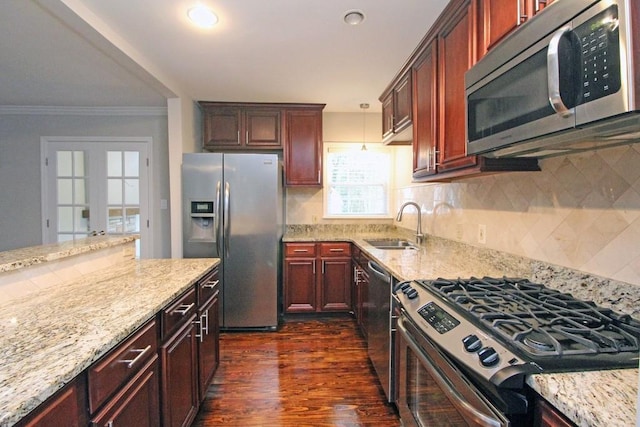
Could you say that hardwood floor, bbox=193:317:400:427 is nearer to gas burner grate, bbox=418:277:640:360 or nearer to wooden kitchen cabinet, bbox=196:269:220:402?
wooden kitchen cabinet, bbox=196:269:220:402

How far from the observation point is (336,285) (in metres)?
3.31

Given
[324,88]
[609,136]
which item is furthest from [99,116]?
[609,136]

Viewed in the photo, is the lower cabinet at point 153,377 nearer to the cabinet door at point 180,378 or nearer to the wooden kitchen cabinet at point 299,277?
the cabinet door at point 180,378

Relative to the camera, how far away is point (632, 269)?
1029 millimetres

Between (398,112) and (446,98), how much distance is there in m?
0.83

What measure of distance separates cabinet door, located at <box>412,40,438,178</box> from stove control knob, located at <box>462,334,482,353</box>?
1.19 metres

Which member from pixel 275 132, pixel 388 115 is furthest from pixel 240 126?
pixel 388 115

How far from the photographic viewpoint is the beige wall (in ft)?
3.46

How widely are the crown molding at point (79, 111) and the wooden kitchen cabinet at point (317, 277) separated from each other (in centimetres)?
235

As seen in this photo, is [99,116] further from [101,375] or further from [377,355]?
[377,355]

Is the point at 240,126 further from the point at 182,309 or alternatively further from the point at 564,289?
the point at 564,289

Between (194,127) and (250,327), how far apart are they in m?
2.23

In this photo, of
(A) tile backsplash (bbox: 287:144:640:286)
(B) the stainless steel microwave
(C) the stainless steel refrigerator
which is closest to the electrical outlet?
(A) tile backsplash (bbox: 287:144:640:286)

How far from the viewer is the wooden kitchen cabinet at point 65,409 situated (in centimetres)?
68
